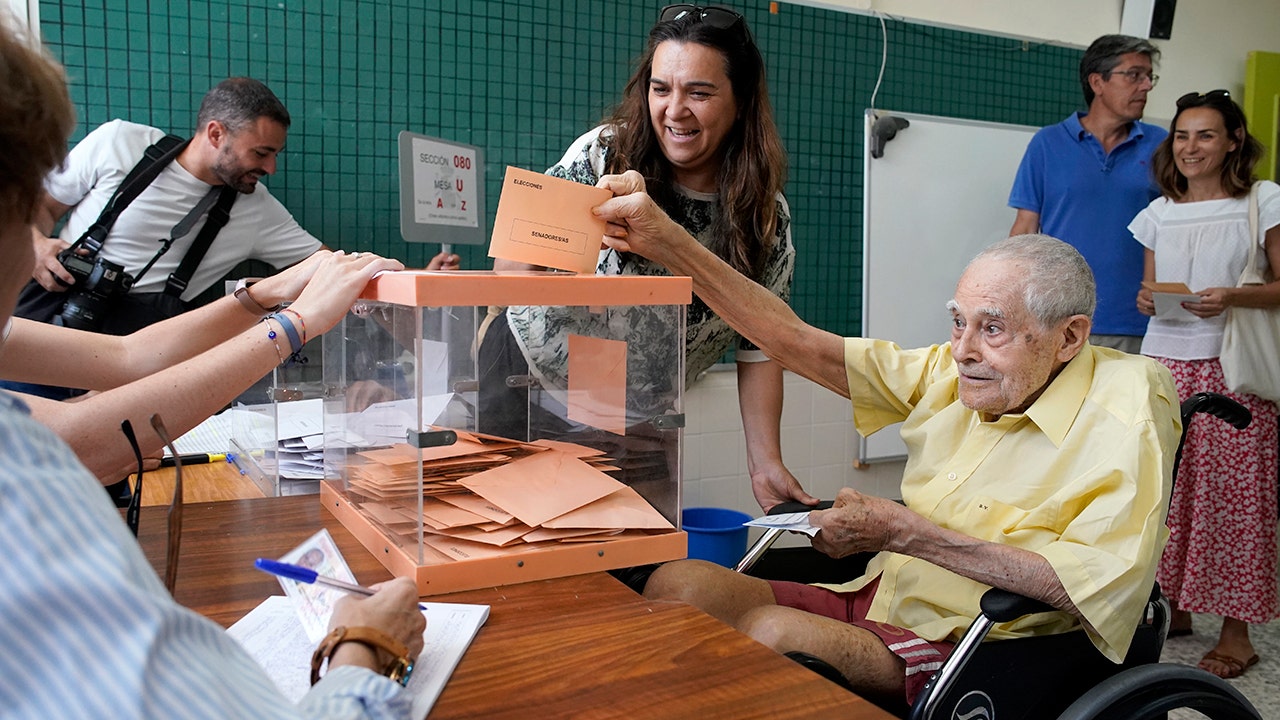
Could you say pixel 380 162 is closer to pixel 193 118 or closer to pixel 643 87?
pixel 193 118

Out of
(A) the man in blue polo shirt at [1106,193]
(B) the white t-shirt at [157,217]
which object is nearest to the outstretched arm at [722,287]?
(B) the white t-shirt at [157,217]

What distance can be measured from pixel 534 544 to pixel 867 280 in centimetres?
307

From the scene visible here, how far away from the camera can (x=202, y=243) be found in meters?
2.88

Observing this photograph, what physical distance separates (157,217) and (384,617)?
242cm


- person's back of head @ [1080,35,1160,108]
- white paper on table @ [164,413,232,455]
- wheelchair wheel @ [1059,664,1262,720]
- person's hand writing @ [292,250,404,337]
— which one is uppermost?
person's back of head @ [1080,35,1160,108]

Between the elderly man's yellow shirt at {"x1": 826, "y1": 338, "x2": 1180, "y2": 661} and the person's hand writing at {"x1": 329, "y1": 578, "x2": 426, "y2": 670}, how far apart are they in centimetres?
94

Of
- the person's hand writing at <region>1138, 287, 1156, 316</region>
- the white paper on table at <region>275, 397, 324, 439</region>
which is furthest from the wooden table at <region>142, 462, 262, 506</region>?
the person's hand writing at <region>1138, 287, 1156, 316</region>

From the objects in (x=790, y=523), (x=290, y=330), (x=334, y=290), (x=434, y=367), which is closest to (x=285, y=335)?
(x=290, y=330)

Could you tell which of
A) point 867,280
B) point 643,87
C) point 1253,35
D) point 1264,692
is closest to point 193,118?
point 643,87

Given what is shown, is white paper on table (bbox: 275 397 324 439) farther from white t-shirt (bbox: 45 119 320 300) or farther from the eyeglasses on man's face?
the eyeglasses on man's face

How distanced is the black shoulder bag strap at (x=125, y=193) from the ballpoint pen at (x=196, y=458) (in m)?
Answer: 0.97

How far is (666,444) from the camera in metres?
1.44

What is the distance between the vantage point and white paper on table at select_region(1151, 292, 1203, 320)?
3.03 m

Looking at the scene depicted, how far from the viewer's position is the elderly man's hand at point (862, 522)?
58.7 inches
